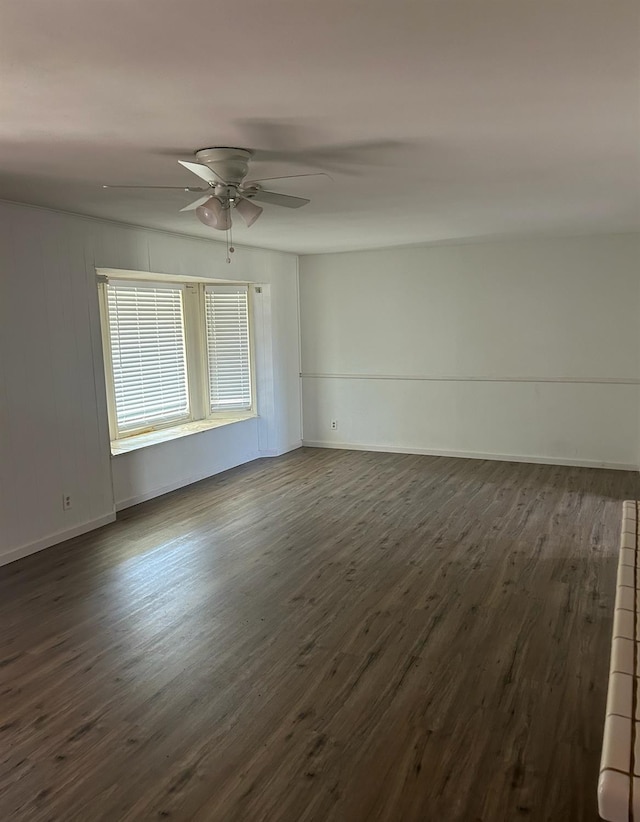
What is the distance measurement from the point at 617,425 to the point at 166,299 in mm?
4781

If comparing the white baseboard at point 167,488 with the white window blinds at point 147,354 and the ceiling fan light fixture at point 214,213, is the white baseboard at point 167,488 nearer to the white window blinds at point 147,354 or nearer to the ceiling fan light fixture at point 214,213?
the white window blinds at point 147,354

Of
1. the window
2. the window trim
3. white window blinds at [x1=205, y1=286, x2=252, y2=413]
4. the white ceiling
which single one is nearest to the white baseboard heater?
the white ceiling

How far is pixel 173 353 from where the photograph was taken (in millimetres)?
6414

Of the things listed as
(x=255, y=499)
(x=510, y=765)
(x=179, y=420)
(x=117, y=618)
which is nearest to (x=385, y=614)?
(x=510, y=765)

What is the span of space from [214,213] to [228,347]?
12.2 ft

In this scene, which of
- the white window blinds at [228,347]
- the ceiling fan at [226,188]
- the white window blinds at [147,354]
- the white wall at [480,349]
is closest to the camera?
the ceiling fan at [226,188]

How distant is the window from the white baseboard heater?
15.3ft

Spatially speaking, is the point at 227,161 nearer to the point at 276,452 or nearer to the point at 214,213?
the point at 214,213

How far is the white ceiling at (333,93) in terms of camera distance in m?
1.68

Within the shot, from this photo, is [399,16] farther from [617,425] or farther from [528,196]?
[617,425]

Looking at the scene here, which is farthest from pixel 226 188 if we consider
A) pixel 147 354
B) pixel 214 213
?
pixel 147 354

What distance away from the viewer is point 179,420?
6629 millimetres

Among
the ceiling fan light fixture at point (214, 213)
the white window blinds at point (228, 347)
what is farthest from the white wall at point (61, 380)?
the ceiling fan light fixture at point (214, 213)

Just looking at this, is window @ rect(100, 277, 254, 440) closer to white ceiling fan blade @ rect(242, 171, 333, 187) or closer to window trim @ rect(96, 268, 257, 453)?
window trim @ rect(96, 268, 257, 453)
